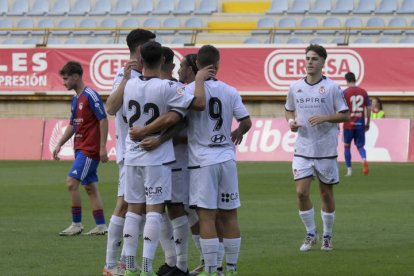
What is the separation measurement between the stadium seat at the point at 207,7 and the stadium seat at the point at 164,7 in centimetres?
98

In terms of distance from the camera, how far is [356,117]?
24938 millimetres

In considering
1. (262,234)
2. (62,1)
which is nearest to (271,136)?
(62,1)

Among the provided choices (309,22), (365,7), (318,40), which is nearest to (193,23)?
(309,22)

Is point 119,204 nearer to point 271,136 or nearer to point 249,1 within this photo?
point 271,136

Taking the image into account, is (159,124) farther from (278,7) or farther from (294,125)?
(278,7)

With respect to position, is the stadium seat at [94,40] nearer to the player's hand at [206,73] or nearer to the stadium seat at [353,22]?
the stadium seat at [353,22]

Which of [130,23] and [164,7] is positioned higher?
[164,7]

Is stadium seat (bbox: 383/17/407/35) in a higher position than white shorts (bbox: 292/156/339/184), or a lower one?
higher

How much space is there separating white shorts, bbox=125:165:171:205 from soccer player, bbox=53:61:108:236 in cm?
384

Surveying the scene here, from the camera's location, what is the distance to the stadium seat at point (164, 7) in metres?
36.8

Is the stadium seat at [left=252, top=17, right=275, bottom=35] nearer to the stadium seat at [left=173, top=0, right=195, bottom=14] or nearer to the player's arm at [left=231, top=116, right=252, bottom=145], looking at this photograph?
the stadium seat at [left=173, top=0, right=195, bottom=14]

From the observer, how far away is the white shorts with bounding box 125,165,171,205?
9.32 metres

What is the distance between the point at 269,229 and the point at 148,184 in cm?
489

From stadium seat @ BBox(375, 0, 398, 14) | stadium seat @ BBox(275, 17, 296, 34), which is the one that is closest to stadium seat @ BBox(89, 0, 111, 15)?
stadium seat @ BBox(275, 17, 296, 34)
